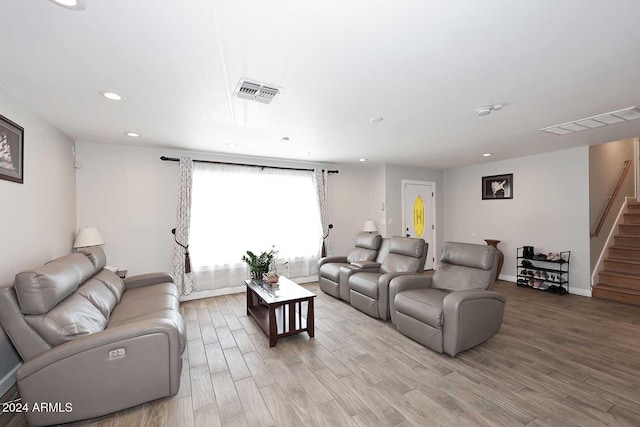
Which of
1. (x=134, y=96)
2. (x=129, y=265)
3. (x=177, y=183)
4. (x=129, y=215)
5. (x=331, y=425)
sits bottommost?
(x=331, y=425)

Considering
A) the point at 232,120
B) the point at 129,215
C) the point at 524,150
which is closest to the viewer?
the point at 232,120

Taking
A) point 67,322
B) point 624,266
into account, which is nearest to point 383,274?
point 67,322

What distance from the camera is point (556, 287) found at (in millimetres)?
4734

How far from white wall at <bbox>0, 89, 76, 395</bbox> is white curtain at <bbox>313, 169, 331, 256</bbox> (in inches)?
150

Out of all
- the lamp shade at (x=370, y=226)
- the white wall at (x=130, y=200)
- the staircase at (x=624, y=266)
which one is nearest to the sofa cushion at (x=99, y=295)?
the white wall at (x=130, y=200)

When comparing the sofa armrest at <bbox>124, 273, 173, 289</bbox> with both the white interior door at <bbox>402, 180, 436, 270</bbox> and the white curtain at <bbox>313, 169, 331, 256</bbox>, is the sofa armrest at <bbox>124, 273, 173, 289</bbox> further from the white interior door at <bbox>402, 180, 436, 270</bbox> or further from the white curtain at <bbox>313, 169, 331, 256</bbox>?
the white interior door at <bbox>402, 180, 436, 270</bbox>

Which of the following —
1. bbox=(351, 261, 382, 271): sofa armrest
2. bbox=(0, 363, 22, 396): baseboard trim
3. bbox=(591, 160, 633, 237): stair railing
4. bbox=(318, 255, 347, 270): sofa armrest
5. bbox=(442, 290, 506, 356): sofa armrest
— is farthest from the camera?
bbox=(318, 255, 347, 270): sofa armrest

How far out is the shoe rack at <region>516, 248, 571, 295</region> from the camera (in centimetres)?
475

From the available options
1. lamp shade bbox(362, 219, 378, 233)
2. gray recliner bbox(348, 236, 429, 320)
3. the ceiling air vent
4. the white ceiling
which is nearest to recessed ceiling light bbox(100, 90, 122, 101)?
the white ceiling

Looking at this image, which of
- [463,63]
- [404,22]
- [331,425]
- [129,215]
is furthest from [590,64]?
[129,215]

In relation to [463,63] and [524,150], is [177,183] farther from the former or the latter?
[524,150]

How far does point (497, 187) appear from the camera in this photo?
19.0 feet

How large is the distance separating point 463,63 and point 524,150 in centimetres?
380

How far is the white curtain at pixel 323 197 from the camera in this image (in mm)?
5609
